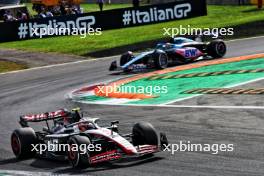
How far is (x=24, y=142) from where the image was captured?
1362 cm

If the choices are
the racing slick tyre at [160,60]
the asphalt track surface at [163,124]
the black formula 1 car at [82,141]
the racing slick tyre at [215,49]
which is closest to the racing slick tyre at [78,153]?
the black formula 1 car at [82,141]

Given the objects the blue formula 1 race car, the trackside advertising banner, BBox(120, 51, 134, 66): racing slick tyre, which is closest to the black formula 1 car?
the blue formula 1 race car

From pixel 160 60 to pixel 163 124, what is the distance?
33.6ft

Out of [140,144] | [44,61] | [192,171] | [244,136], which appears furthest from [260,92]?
[44,61]

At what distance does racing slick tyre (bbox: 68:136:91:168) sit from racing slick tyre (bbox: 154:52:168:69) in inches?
550

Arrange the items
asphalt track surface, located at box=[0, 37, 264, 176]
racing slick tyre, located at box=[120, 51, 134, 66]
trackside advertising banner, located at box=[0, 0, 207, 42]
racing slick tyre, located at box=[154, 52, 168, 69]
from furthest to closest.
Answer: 1. trackside advertising banner, located at box=[0, 0, 207, 42]
2. racing slick tyre, located at box=[120, 51, 134, 66]
3. racing slick tyre, located at box=[154, 52, 168, 69]
4. asphalt track surface, located at box=[0, 37, 264, 176]

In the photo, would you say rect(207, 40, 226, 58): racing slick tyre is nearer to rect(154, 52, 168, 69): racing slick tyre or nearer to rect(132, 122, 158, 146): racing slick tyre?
rect(154, 52, 168, 69): racing slick tyre

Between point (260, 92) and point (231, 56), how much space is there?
953 centimetres

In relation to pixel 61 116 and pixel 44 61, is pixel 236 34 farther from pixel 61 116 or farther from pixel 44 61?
pixel 61 116

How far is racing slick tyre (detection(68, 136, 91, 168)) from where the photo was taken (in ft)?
39.8

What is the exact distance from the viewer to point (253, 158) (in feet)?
38.9

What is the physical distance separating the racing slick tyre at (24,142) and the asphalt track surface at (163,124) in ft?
0.60

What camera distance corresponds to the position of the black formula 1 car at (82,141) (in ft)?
40.1

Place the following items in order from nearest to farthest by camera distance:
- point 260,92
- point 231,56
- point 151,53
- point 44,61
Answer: point 260,92
point 151,53
point 231,56
point 44,61
